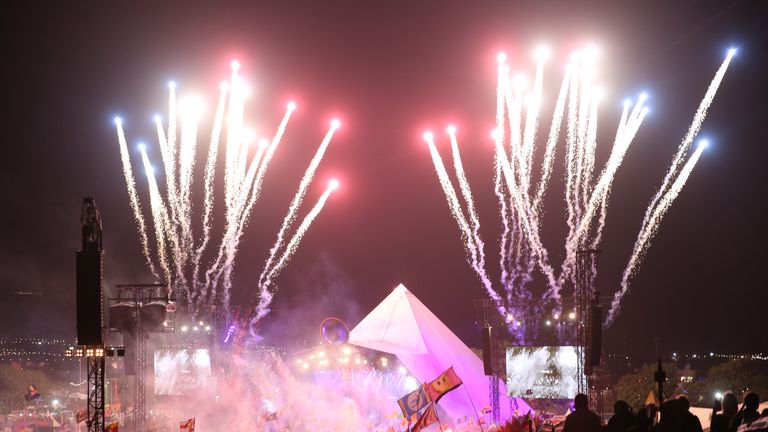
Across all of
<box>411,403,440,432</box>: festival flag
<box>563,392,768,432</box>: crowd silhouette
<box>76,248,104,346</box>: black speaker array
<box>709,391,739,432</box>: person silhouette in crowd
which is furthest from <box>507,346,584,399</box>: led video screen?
<box>709,391,739,432</box>: person silhouette in crowd

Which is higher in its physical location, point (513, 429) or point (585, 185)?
point (585, 185)

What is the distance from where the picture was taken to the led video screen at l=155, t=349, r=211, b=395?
3562cm

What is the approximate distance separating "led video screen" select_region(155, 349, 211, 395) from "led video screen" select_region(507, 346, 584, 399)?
1433 centimetres

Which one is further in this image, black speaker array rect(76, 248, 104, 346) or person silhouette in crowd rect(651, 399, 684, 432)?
black speaker array rect(76, 248, 104, 346)

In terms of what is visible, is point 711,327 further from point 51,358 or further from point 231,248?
point 51,358

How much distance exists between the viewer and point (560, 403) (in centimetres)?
3073

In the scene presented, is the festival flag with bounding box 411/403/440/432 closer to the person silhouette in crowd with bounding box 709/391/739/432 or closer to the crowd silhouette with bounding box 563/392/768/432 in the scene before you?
the crowd silhouette with bounding box 563/392/768/432

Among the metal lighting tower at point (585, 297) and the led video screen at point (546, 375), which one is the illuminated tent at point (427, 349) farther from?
the metal lighting tower at point (585, 297)

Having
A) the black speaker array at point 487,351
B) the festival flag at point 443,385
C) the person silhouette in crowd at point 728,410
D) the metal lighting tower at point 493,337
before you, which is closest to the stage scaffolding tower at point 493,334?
the metal lighting tower at point 493,337

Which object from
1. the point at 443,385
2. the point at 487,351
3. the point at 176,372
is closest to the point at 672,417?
the point at 443,385

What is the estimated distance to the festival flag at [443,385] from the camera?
16.8 m

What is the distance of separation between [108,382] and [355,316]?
19.9 meters

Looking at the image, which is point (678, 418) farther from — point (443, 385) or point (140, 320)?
point (140, 320)

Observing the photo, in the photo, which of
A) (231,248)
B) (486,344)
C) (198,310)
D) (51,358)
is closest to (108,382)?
(198,310)
